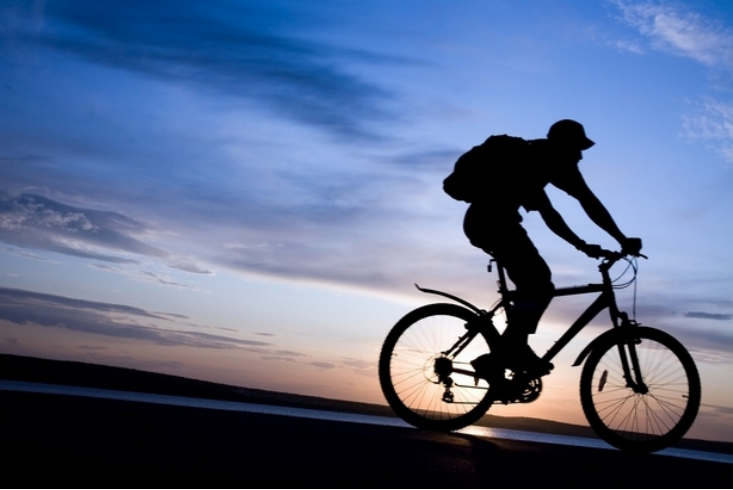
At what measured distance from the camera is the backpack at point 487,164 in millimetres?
6070

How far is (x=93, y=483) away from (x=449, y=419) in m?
4.32

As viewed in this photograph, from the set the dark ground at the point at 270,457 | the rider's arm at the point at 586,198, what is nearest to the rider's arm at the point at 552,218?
the rider's arm at the point at 586,198

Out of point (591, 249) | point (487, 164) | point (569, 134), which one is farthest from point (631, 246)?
point (487, 164)

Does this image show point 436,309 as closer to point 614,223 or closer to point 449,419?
point 449,419

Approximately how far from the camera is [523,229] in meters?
6.35

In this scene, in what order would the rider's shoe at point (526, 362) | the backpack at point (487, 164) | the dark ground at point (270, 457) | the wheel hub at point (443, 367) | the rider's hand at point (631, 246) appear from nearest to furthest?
the dark ground at point (270, 457) → the backpack at point (487, 164) → the rider's shoe at point (526, 362) → the rider's hand at point (631, 246) → the wheel hub at point (443, 367)

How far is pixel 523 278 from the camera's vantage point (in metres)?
6.35

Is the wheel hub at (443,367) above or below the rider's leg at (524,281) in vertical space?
below

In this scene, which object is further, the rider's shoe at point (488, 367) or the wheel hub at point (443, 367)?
the wheel hub at point (443, 367)

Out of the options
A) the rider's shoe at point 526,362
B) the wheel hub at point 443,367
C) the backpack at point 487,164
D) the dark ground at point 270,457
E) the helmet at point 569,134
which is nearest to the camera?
the dark ground at point 270,457

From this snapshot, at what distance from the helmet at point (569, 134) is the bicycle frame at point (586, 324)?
1073 millimetres

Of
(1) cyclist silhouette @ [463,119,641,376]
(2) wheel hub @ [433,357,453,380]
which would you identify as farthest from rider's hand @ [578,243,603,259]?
(2) wheel hub @ [433,357,453,380]

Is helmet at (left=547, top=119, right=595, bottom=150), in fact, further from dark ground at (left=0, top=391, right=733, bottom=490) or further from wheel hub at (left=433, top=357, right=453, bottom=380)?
dark ground at (left=0, top=391, right=733, bottom=490)

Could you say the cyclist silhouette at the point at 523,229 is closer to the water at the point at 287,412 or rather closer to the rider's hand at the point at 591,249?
the rider's hand at the point at 591,249
